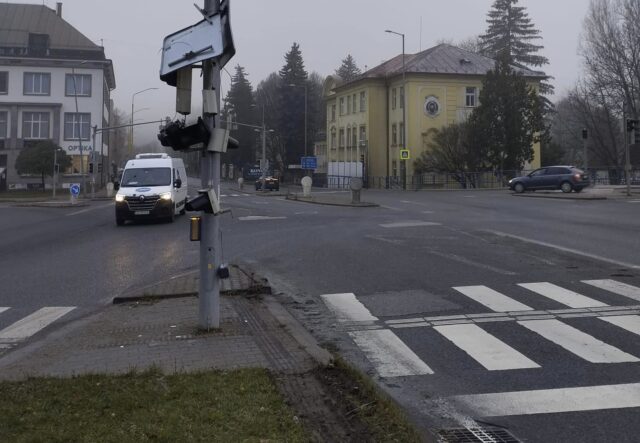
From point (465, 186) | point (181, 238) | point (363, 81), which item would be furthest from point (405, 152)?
point (181, 238)

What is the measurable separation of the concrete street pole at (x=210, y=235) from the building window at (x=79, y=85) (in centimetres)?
6841

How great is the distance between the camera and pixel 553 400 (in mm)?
5578

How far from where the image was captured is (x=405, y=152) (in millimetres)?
54531

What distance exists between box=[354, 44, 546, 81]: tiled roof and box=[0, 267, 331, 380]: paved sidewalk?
176 ft

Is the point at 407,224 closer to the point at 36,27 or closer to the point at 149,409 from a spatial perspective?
the point at 149,409

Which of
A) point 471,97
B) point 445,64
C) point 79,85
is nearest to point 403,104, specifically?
point 445,64

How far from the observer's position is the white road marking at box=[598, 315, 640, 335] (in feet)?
26.2

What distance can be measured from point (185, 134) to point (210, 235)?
1.17m

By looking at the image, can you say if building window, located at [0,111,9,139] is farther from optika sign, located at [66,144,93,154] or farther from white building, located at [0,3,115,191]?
optika sign, located at [66,144,93,154]

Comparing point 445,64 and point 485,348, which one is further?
point 445,64

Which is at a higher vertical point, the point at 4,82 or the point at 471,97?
the point at 4,82

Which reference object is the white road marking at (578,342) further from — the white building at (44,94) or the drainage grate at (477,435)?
the white building at (44,94)

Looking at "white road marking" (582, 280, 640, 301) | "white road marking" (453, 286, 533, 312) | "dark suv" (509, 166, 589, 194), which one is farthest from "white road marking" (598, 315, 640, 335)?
"dark suv" (509, 166, 589, 194)

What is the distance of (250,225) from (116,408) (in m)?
18.2
